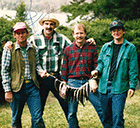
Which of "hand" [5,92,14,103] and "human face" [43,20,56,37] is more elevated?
"human face" [43,20,56,37]

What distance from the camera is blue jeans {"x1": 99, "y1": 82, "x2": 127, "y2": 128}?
334 cm

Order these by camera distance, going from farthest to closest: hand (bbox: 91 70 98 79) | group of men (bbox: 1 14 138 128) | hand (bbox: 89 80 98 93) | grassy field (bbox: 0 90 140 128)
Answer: grassy field (bbox: 0 90 140 128) < hand (bbox: 89 80 98 93) < hand (bbox: 91 70 98 79) < group of men (bbox: 1 14 138 128)

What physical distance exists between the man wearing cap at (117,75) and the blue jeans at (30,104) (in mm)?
1073

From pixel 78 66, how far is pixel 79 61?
0.09 meters

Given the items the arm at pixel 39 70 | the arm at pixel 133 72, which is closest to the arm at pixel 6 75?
the arm at pixel 39 70

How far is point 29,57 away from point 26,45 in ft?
0.75

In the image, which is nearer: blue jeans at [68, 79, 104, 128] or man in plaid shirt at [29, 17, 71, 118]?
blue jeans at [68, 79, 104, 128]

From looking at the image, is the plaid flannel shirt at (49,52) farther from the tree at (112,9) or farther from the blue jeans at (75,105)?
the tree at (112,9)

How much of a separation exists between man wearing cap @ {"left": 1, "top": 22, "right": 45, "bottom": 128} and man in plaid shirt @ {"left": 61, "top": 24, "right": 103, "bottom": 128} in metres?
0.57

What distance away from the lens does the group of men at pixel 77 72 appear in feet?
11.3

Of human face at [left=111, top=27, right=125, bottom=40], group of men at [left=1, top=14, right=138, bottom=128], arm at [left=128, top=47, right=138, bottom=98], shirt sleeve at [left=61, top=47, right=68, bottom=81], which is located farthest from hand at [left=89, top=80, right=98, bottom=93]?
human face at [left=111, top=27, right=125, bottom=40]

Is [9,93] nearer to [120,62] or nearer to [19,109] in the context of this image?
[19,109]

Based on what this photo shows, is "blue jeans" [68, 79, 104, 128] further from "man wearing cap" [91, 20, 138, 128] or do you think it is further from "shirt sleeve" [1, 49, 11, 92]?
"shirt sleeve" [1, 49, 11, 92]

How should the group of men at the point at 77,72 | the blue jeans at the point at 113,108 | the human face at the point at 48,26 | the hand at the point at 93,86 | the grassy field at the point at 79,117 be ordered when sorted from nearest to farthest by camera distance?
the blue jeans at the point at 113,108 < the group of men at the point at 77,72 < the hand at the point at 93,86 < the human face at the point at 48,26 < the grassy field at the point at 79,117
